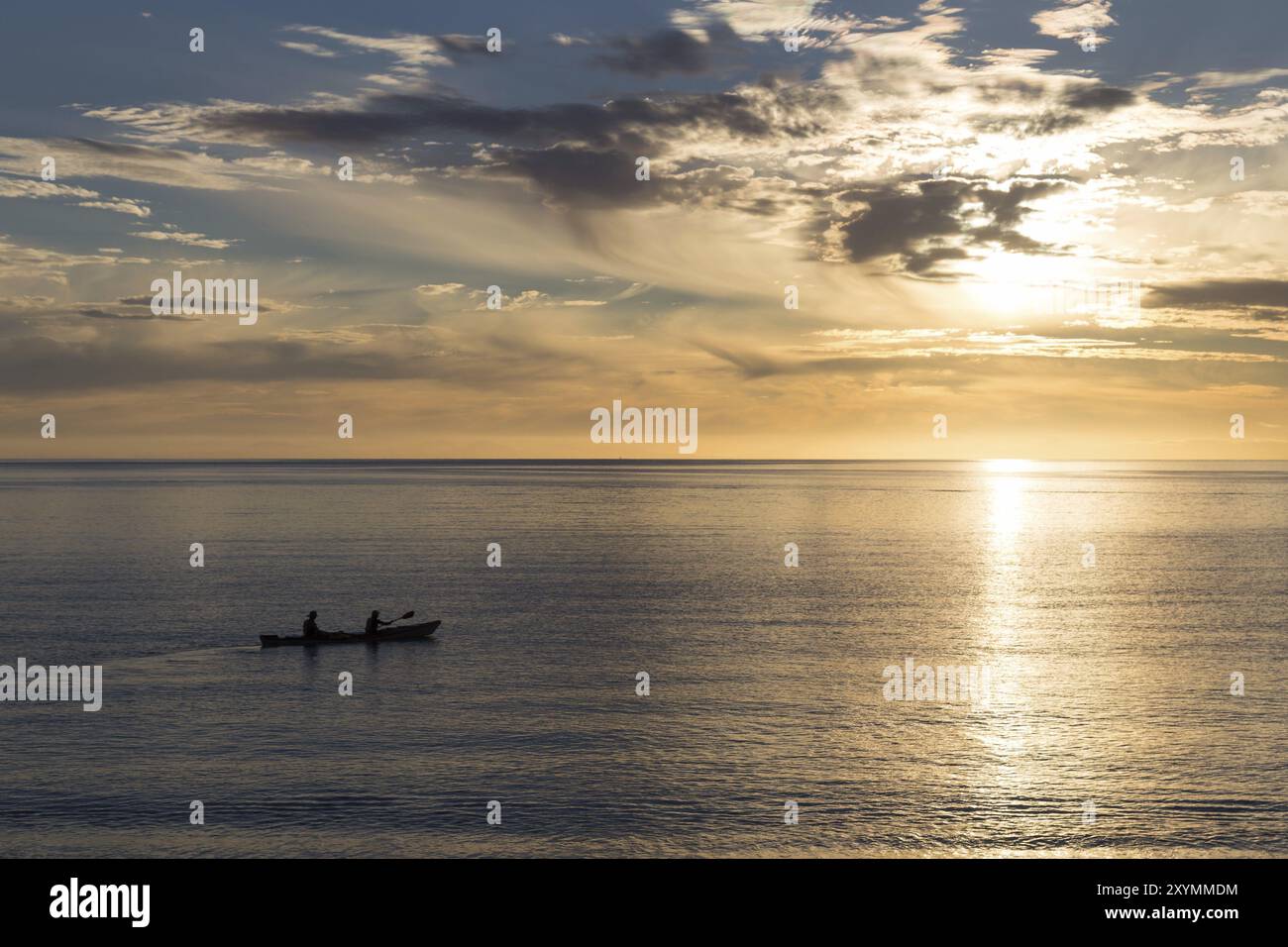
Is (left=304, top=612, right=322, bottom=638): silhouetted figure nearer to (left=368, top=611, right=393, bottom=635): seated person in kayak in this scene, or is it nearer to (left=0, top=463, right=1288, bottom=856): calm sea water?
(left=0, top=463, right=1288, bottom=856): calm sea water

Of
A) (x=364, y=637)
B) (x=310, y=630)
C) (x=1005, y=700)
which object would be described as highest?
(x=310, y=630)

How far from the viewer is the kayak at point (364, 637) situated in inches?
→ 2864

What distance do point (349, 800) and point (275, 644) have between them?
113ft

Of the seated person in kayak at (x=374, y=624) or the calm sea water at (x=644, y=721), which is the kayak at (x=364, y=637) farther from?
the calm sea water at (x=644, y=721)

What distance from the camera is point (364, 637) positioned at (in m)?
75.9

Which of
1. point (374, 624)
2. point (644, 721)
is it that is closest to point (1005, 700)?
point (644, 721)

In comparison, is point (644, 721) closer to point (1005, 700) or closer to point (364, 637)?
point (1005, 700)

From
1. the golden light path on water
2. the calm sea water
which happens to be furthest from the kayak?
the golden light path on water

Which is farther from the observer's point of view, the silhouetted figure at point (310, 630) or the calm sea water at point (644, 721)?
the silhouetted figure at point (310, 630)

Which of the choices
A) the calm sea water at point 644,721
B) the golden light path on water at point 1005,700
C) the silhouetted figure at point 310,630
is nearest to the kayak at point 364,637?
the silhouetted figure at point 310,630

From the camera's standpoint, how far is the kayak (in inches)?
2864

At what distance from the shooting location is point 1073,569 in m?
128

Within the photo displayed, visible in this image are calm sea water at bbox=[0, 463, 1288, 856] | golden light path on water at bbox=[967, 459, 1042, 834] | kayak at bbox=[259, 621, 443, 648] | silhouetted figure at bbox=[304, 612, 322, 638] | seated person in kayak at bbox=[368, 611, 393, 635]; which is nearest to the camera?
calm sea water at bbox=[0, 463, 1288, 856]
